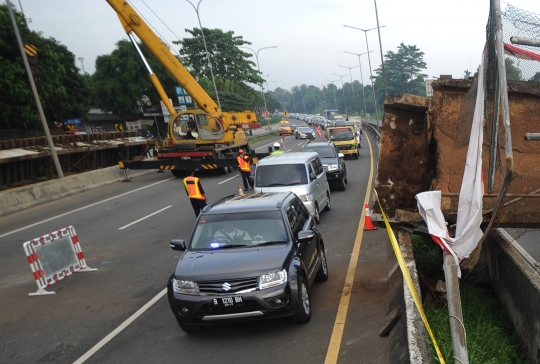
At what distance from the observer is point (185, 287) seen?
6781 mm

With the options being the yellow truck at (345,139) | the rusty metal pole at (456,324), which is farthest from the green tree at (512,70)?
the yellow truck at (345,139)

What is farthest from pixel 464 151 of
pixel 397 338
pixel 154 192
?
pixel 154 192

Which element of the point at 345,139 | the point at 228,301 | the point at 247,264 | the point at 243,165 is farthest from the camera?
the point at 345,139

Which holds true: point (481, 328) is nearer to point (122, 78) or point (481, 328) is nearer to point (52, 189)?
point (52, 189)

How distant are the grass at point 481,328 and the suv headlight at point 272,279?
1.72 metres

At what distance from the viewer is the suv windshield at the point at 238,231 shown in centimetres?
762

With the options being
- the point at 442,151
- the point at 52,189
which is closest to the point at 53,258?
the point at 442,151

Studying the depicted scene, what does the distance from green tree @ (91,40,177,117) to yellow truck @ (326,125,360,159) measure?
28.3 m

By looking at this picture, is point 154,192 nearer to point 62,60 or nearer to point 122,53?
point 62,60

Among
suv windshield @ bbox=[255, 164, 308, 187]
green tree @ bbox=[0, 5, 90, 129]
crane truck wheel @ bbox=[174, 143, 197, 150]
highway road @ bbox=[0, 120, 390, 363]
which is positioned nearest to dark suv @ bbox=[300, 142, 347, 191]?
highway road @ bbox=[0, 120, 390, 363]

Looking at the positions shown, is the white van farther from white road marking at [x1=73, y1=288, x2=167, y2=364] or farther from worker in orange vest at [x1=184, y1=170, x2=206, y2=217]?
white road marking at [x1=73, y1=288, x2=167, y2=364]

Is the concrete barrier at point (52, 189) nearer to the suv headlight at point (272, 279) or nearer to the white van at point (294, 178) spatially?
the white van at point (294, 178)

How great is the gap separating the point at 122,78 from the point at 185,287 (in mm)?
50924

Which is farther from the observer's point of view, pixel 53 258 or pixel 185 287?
pixel 53 258
